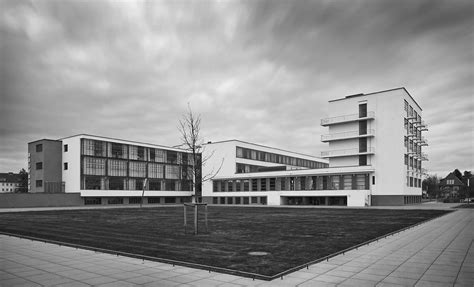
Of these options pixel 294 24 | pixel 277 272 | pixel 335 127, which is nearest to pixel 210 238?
pixel 277 272

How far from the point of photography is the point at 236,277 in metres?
9.78

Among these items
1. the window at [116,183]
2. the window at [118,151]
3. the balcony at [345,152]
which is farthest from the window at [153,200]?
the balcony at [345,152]

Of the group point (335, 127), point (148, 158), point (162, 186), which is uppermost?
point (335, 127)

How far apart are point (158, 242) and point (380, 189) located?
57536 millimetres

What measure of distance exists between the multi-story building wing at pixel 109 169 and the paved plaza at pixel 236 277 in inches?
2239

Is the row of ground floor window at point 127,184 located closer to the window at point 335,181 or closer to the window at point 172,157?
the window at point 172,157

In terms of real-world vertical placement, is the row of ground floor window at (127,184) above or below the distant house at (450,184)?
above

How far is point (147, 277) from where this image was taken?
9898 millimetres

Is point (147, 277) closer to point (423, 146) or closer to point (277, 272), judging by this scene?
point (277, 272)

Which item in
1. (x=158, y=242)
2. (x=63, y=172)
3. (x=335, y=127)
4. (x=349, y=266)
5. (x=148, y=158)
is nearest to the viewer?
(x=349, y=266)

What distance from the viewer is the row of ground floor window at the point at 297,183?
67438 millimetres

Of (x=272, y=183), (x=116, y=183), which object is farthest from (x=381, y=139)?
(x=116, y=183)

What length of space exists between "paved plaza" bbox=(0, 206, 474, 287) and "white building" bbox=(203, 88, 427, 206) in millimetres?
52429

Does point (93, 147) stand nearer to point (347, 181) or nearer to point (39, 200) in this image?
point (39, 200)
